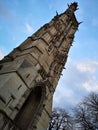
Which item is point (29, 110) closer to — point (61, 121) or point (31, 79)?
point (31, 79)

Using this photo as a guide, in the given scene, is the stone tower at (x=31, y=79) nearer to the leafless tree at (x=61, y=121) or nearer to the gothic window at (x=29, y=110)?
the gothic window at (x=29, y=110)

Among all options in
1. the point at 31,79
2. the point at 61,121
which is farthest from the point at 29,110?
the point at 61,121

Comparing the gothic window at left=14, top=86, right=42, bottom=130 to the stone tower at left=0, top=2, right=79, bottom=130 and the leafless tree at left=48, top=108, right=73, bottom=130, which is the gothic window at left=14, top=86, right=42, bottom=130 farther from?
the leafless tree at left=48, top=108, right=73, bottom=130

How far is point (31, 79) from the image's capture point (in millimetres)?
16031

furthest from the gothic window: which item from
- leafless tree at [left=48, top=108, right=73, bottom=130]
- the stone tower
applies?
leafless tree at [left=48, top=108, right=73, bottom=130]

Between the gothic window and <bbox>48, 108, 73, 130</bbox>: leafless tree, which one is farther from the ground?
<bbox>48, 108, 73, 130</bbox>: leafless tree

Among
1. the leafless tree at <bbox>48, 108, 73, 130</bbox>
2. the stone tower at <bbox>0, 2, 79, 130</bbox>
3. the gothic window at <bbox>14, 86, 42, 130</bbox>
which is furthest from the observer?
the leafless tree at <bbox>48, 108, 73, 130</bbox>

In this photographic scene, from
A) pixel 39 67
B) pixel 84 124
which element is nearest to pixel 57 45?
pixel 39 67

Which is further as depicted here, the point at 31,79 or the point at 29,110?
the point at 29,110

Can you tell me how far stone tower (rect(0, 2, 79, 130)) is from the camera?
43.0 ft

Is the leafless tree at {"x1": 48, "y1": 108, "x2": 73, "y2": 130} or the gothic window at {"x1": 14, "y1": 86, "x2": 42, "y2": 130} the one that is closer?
the gothic window at {"x1": 14, "y1": 86, "x2": 42, "y2": 130}

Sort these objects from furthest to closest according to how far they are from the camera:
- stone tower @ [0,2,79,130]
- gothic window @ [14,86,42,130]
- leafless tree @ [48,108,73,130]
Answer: leafless tree @ [48,108,73,130]
gothic window @ [14,86,42,130]
stone tower @ [0,2,79,130]

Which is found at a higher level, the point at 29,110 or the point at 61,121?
the point at 61,121

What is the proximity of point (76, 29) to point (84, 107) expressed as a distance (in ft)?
57.3
